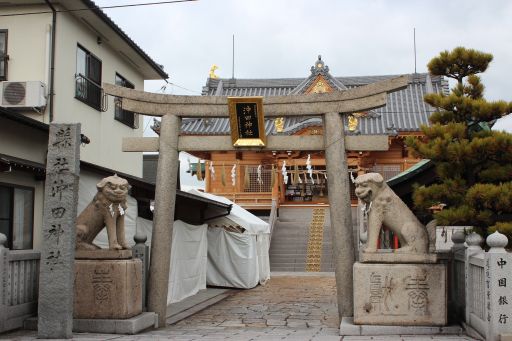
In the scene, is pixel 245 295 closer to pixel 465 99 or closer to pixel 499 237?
pixel 465 99

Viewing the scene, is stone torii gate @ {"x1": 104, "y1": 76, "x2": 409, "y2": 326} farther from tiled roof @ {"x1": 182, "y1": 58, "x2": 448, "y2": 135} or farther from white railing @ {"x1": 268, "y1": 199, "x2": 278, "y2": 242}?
tiled roof @ {"x1": 182, "y1": 58, "x2": 448, "y2": 135}

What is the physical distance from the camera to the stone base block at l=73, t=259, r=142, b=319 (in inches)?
395

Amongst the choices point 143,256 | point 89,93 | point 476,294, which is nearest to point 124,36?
point 89,93

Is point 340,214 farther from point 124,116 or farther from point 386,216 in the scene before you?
point 124,116

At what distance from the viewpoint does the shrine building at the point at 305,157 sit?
1334 inches

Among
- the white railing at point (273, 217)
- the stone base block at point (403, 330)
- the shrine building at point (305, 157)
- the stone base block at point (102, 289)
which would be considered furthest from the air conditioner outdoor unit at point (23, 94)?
the shrine building at point (305, 157)

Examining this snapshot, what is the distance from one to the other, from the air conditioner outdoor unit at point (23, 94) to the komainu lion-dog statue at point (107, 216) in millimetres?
4346

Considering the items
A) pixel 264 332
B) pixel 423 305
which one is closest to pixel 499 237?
pixel 423 305

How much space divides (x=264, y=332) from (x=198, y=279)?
809 cm

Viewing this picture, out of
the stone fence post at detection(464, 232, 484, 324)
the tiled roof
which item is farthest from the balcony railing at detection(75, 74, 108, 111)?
the tiled roof

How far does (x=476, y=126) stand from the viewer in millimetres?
10648

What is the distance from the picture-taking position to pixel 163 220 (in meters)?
11.5

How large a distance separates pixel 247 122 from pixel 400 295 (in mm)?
4230

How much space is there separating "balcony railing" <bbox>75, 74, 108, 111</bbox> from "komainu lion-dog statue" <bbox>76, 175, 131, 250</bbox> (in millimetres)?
5923
